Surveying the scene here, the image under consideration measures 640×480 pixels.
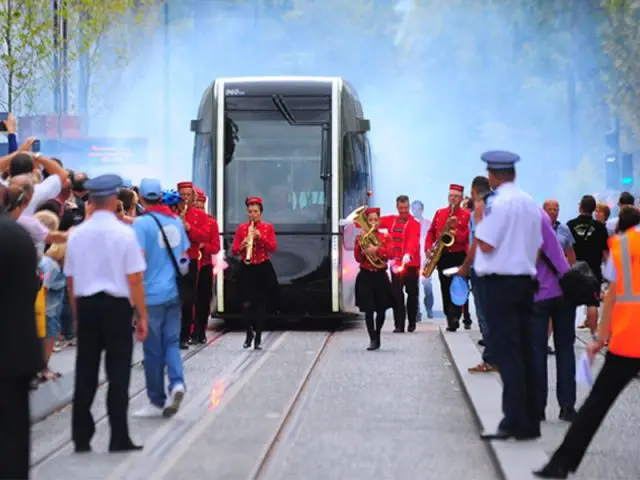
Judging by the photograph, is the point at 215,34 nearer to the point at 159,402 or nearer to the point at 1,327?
the point at 159,402

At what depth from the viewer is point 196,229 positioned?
65.7 ft

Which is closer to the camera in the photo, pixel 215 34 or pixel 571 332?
pixel 571 332

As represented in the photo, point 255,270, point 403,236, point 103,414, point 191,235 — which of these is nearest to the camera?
point 103,414

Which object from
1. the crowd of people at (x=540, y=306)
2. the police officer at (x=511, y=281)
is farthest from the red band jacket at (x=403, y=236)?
the police officer at (x=511, y=281)

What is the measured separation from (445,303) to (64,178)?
32.1 ft

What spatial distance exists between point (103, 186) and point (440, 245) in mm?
10689

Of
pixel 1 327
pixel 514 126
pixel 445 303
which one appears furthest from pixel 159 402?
pixel 514 126

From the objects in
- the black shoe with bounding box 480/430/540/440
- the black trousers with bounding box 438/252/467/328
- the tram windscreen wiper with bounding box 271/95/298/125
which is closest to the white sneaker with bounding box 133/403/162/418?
the black shoe with bounding box 480/430/540/440

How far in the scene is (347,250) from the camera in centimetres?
2347

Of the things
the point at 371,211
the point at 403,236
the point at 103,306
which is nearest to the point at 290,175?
the point at 403,236

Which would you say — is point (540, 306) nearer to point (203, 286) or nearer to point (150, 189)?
point (150, 189)

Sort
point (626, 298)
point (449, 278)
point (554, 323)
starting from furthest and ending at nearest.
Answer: point (449, 278) < point (554, 323) < point (626, 298)

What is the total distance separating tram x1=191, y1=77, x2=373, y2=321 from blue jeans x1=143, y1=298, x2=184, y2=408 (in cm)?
971

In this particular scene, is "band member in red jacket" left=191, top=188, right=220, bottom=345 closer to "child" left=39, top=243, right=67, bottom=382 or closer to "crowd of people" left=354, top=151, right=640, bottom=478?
"child" left=39, top=243, right=67, bottom=382
